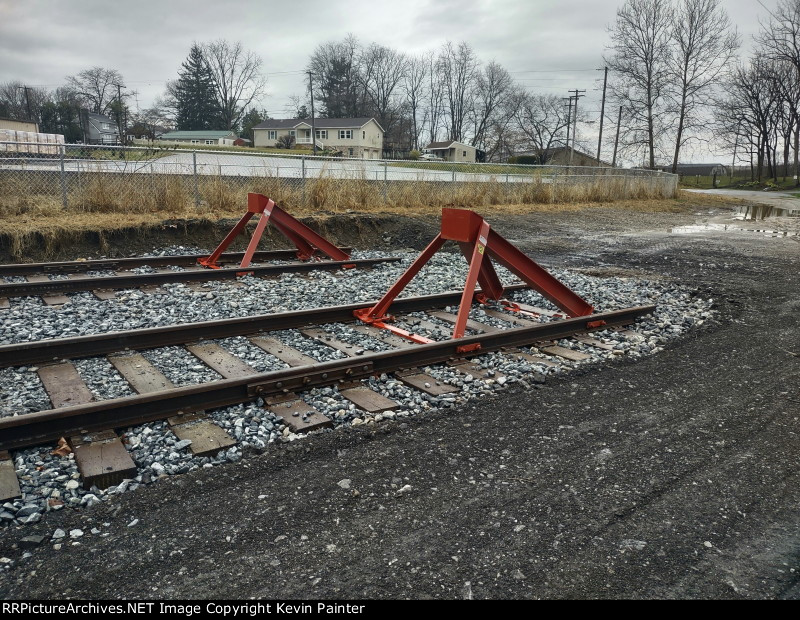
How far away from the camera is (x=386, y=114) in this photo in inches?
3615

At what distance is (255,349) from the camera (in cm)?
593

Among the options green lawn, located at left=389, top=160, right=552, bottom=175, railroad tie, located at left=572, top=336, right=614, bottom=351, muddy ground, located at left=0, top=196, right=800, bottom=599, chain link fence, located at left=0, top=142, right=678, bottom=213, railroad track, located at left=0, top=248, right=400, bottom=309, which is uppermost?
green lawn, located at left=389, top=160, right=552, bottom=175

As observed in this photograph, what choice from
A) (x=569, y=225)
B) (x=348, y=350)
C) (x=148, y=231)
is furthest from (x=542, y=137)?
(x=348, y=350)

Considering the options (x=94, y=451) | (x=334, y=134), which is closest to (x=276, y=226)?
(x=94, y=451)

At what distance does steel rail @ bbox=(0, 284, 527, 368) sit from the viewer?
17.2 ft

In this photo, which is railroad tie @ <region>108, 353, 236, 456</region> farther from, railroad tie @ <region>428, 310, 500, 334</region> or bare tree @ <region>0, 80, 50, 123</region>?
bare tree @ <region>0, 80, 50, 123</region>

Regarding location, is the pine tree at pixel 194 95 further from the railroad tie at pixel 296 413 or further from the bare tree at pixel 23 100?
the railroad tie at pixel 296 413

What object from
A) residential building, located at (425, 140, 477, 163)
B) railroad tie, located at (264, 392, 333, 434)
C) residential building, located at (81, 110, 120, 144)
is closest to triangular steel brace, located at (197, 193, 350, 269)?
railroad tie, located at (264, 392, 333, 434)

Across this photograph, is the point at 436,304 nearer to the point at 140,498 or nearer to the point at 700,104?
the point at 140,498

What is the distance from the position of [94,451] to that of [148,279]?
5.51 meters

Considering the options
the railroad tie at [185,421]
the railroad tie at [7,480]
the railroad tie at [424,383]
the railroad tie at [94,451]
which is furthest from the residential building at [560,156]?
the railroad tie at [7,480]

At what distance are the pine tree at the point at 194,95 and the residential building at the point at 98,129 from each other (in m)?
10.1

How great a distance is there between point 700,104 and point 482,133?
119 ft

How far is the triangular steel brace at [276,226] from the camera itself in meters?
10.4
